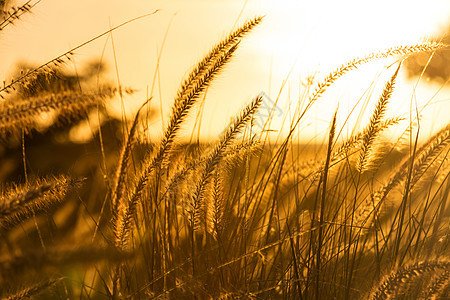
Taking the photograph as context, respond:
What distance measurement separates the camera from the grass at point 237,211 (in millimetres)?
1352

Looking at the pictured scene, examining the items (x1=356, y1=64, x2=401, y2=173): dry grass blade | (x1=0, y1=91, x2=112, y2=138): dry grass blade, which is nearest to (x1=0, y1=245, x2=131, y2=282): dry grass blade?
(x1=0, y1=91, x2=112, y2=138): dry grass blade

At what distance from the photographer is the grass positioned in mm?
1352

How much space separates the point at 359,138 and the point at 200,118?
663 mm

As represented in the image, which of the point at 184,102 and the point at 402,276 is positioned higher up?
the point at 184,102

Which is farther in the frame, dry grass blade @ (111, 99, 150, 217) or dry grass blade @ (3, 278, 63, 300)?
dry grass blade @ (111, 99, 150, 217)

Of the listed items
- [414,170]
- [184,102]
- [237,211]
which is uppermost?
[184,102]

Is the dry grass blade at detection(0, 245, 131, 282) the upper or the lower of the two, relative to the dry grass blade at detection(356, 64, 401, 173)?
lower

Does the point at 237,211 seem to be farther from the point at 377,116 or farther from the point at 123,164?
the point at 123,164

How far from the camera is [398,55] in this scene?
1.82 m

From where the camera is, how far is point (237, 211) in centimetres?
195

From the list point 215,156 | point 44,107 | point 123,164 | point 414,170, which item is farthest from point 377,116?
point 44,107

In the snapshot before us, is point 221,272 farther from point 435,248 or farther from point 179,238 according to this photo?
point 435,248

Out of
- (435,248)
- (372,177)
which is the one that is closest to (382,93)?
(372,177)

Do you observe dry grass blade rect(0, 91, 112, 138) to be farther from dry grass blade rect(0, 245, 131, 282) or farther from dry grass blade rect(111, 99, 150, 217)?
dry grass blade rect(111, 99, 150, 217)
